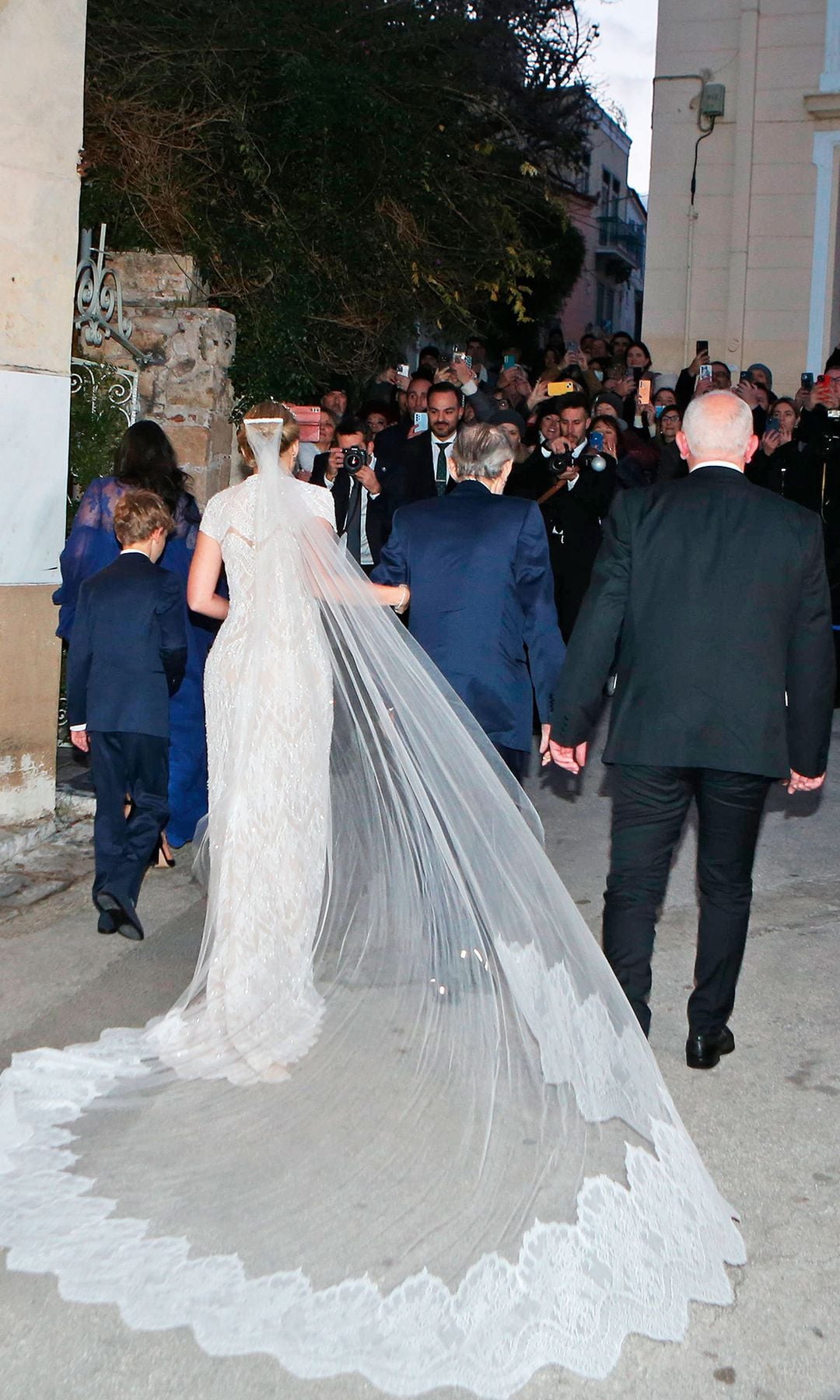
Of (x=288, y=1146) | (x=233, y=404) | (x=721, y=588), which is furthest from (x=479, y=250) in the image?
(x=288, y=1146)

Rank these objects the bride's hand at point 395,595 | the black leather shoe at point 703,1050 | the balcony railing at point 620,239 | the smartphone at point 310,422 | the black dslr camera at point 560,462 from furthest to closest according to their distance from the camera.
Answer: the balcony railing at point 620,239 < the smartphone at point 310,422 < the black dslr camera at point 560,462 < the bride's hand at point 395,595 < the black leather shoe at point 703,1050

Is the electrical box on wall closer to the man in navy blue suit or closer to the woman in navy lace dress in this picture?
the woman in navy lace dress

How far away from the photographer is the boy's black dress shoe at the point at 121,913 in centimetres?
554

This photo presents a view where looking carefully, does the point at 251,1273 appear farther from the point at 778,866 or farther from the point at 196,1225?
the point at 778,866

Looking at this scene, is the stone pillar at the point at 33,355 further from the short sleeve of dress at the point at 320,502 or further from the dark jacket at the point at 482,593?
the short sleeve of dress at the point at 320,502

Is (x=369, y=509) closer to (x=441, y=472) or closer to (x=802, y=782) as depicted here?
(x=441, y=472)

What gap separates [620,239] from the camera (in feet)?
182

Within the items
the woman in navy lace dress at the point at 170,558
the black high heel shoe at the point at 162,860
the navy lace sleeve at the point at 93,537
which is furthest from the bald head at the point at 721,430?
the black high heel shoe at the point at 162,860

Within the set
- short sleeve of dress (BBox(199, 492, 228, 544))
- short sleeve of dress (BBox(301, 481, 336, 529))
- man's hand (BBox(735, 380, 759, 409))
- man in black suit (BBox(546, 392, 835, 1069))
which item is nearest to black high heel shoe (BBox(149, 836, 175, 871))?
short sleeve of dress (BBox(199, 492, 228, 544))

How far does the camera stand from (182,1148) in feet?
12.0

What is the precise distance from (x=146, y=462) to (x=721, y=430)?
2737mm

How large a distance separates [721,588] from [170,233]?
23.9ft

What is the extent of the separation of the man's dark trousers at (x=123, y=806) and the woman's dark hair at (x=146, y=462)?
1100mm

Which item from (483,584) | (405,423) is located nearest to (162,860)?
(483,584)
